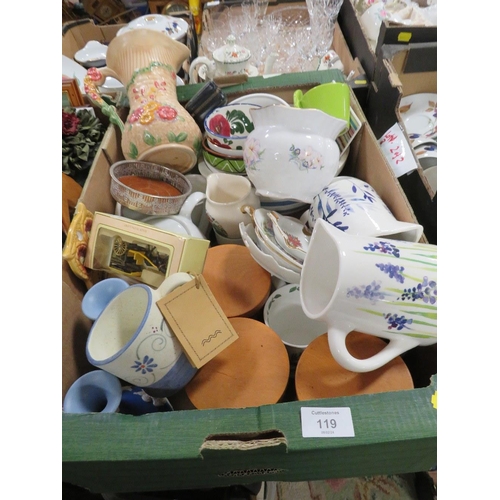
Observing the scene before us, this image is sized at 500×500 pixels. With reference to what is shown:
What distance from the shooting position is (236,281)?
2.38 feet

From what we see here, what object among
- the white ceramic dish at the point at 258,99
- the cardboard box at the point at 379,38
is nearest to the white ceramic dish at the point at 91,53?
the white ceramic dish at the point at 258,99

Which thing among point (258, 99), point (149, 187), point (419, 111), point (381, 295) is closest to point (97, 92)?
point (149, 187)

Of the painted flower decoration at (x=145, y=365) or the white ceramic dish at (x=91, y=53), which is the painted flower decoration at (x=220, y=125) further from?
the white ceramic dish at (x=91, y=53)

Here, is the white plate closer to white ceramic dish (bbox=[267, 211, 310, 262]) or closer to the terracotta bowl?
white ceramic dish (bbox=[267, 211, 310, 262])

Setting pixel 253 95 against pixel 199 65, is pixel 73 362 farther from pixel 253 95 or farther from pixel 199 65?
pixel 199 65

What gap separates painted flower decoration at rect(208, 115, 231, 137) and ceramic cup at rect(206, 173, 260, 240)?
110 mm

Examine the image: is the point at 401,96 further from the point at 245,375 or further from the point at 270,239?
the point at 245,375

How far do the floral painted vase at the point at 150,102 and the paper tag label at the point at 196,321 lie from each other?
0.37 metres

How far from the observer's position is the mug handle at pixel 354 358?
48 cm

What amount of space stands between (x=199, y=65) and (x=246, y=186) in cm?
55

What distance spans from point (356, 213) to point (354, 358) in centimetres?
24

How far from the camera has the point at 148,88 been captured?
806 mm

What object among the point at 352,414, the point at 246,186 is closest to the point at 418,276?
the point at 352,414

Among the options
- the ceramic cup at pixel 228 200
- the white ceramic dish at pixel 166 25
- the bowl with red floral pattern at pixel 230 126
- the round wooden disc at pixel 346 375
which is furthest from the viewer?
the white ceramic dish at pixel 166 25
